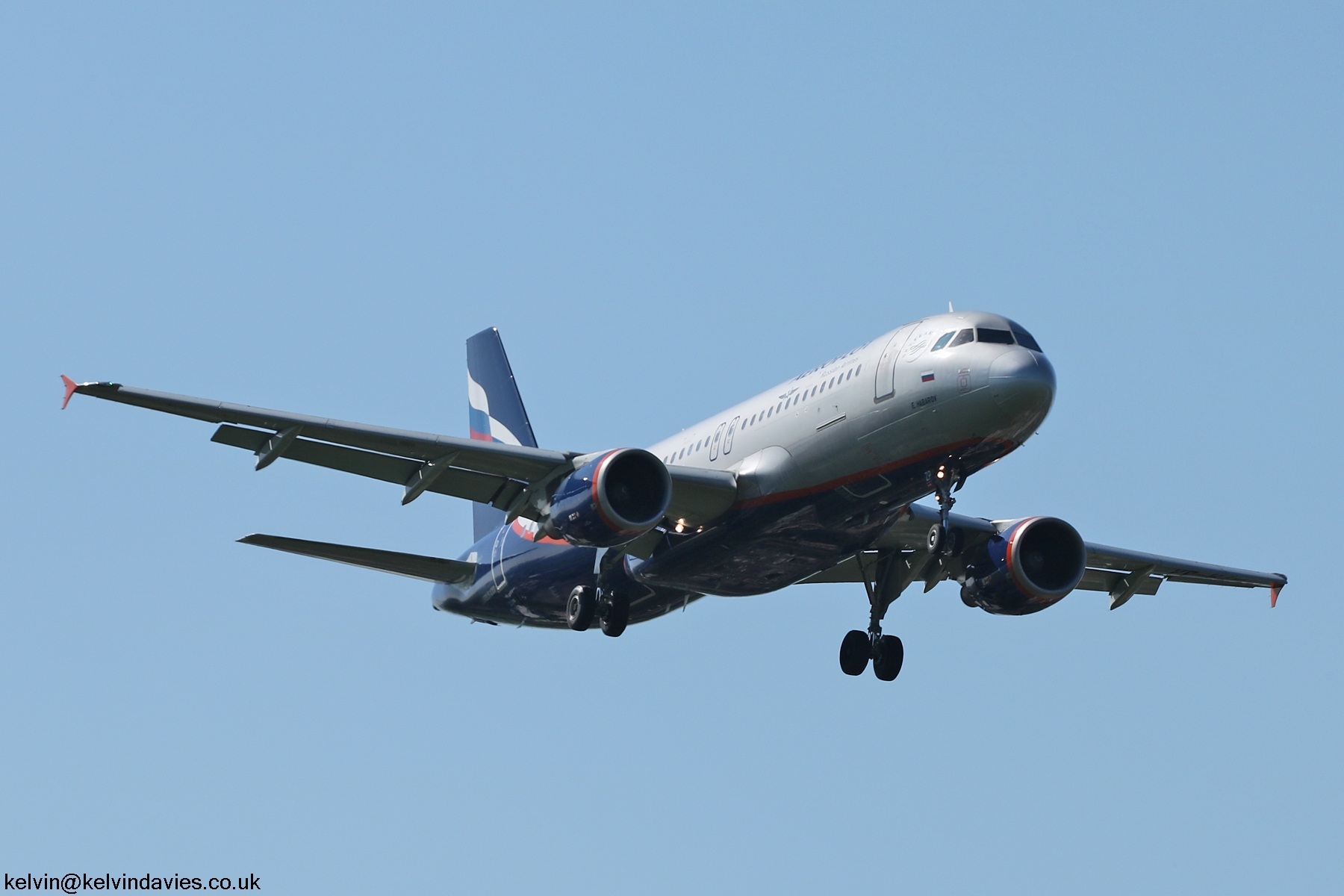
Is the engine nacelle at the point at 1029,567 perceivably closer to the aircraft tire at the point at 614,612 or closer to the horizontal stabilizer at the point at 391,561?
the aircraft tire at the point at 614,612

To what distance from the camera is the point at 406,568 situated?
137ft

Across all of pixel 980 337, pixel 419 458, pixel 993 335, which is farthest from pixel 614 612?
pixel 993 335

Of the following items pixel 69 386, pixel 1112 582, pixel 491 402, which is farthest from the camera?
pixel 491 402

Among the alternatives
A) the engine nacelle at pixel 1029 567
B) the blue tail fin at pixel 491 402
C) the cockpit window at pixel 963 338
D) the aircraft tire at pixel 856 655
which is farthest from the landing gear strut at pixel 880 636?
the blue tail fin at pixel 491 402

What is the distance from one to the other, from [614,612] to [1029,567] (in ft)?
30.8

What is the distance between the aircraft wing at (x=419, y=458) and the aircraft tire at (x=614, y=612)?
2987 mm

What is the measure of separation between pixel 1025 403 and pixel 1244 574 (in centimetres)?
1513

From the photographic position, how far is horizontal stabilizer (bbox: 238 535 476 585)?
3835 centimetres

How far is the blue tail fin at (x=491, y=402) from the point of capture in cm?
4581

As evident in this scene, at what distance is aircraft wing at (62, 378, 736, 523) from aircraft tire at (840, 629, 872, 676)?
6393 millimetres

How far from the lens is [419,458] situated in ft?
115

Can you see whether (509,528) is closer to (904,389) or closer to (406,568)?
(406,568)

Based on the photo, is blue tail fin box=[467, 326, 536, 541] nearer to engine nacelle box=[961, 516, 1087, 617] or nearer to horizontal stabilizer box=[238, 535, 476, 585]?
horizontal stabilizer box=[238, 535, 476, 585]

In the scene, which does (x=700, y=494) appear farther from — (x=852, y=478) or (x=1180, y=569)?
(x=1180, y=569)
